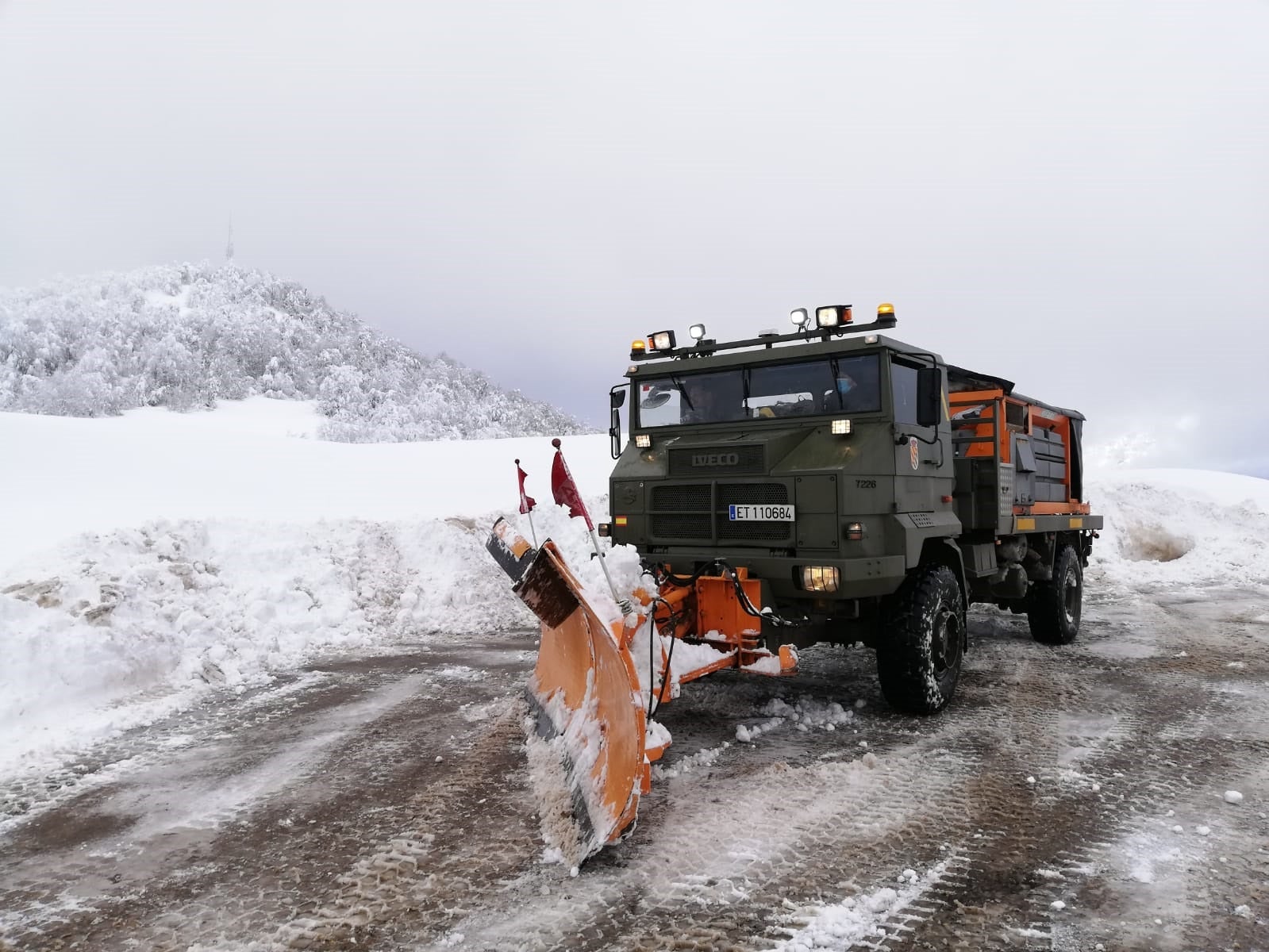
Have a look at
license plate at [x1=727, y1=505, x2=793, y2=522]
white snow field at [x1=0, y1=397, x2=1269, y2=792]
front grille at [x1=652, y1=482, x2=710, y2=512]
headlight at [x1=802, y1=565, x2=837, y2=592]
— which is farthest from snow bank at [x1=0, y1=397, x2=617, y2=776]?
headlight at [x1=802, y1=565, x2=837, y2=592]

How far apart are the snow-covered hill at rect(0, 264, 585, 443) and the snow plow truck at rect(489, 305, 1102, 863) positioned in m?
26.1

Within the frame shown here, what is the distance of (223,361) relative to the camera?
57469 mm

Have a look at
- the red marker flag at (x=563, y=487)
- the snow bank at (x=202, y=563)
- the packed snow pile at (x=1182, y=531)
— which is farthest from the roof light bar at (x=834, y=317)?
the packed snow pile at (x=1182, y=531)

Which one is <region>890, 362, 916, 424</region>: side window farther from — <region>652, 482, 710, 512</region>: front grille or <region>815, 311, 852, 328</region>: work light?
<region>652, 482, 710, 512</region>: front grille

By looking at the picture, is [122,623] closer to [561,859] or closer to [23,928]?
[23,928]

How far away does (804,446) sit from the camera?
18.9 ft

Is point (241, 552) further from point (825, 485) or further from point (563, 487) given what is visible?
point (825, 485)

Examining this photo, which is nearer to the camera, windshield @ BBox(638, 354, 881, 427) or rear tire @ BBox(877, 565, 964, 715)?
rear tire @ BBox(877, 565, 964, 715)

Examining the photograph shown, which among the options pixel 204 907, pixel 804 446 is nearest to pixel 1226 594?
pixel 804 446

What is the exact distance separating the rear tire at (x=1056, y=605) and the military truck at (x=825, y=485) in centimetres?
231

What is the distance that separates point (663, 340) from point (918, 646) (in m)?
3.23

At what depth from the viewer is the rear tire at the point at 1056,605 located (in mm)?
8938

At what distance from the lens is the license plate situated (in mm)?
5520

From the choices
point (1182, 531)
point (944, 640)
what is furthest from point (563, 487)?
point (1182, 531)
